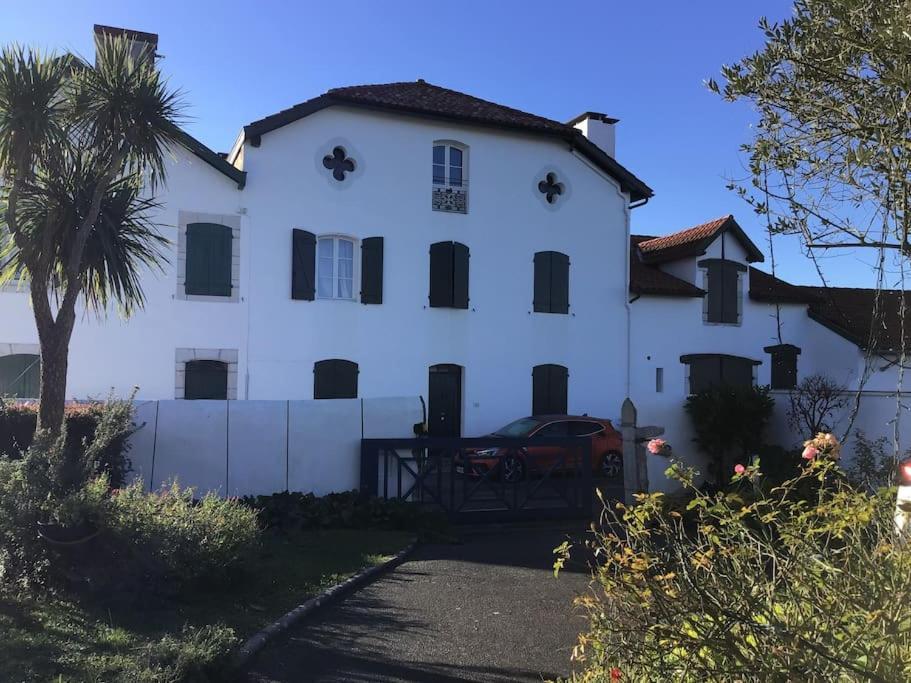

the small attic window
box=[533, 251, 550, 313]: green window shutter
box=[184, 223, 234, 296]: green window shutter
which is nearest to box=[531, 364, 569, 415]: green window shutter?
box=[533, 251, 550, 313]: green window shutter

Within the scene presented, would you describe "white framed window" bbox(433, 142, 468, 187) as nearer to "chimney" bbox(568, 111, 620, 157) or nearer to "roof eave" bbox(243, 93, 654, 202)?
"roof eave" bbox(243, 93, 654, 202)

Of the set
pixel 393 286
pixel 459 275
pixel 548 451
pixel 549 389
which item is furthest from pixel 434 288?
pixel 548 451

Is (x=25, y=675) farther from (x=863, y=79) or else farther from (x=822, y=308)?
(x=822, y=308)

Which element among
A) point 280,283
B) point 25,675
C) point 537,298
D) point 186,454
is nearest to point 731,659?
point 25,675

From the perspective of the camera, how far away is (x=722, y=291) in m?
20.5

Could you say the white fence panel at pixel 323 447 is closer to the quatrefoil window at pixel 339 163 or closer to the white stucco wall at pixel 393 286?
the white stucco wall at pixel 393 286

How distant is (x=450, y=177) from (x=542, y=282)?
11.4 ft

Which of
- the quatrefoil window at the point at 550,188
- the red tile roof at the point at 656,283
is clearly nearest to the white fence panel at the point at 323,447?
the quatrefoil window at the point at 550,188

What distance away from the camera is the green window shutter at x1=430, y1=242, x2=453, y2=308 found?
17.8 meters

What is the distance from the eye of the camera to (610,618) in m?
3.19

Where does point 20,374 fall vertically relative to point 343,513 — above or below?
above

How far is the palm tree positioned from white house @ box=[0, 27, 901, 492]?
22.8ft

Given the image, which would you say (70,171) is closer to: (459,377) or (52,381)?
(52,381)

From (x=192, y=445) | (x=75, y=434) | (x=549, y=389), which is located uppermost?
(x=549, y=389)
